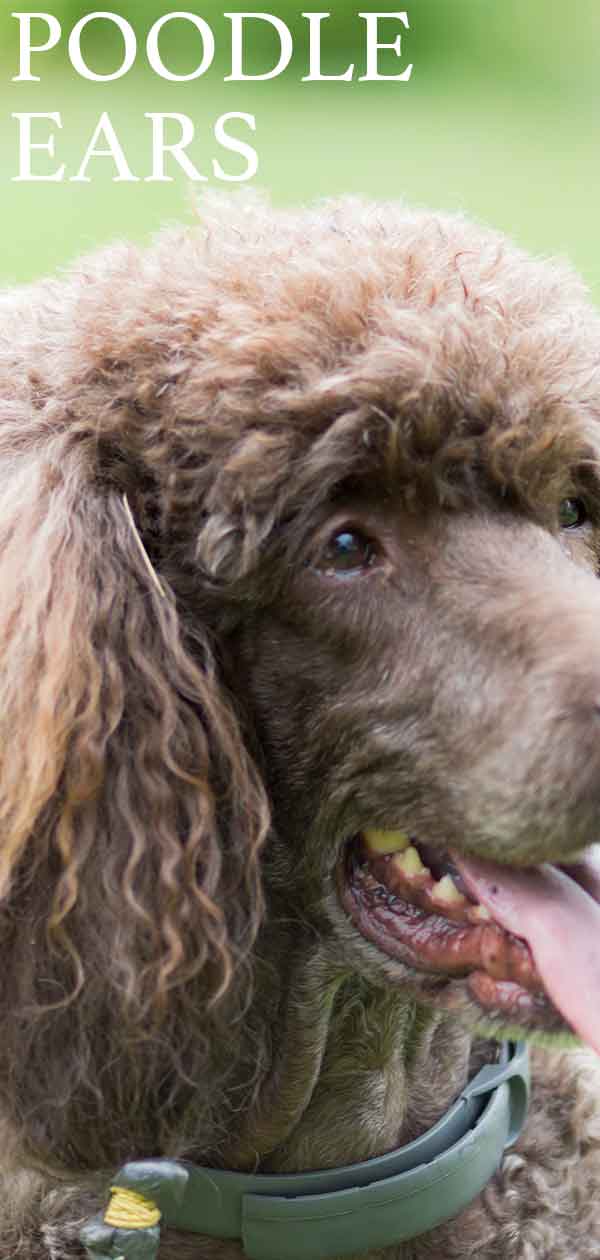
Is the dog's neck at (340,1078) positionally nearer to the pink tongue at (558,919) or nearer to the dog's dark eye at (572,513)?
the pink tongue at (558,919)

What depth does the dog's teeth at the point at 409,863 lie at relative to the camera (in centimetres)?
228

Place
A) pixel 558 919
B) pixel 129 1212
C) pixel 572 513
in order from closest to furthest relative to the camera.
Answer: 1. pixel 558 919
2. pixel 129 1212
3. pixel 572 513

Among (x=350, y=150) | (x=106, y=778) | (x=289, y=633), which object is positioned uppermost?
(x=289, y=633)

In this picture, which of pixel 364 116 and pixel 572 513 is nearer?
pixel 572 513

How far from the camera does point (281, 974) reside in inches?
94.3

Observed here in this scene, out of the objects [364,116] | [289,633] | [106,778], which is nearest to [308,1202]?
[106,778]

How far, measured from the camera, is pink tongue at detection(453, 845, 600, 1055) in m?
2.10

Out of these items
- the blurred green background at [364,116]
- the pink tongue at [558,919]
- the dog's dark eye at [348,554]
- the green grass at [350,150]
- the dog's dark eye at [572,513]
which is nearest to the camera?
the pink tongue at [558,919]

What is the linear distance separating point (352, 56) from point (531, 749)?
10.1 meters

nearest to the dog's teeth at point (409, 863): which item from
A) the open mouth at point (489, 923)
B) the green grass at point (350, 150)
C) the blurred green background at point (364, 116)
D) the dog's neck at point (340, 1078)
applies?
the open mouth at point (489, 923)

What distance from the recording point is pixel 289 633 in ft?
7.41

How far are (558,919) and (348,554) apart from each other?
47 centimetres

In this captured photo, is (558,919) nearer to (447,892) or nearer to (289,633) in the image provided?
(447,892)

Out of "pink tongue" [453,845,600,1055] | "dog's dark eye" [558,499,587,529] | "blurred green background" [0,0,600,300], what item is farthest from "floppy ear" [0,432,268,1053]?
"blurred green background" [0,0,600,300]
